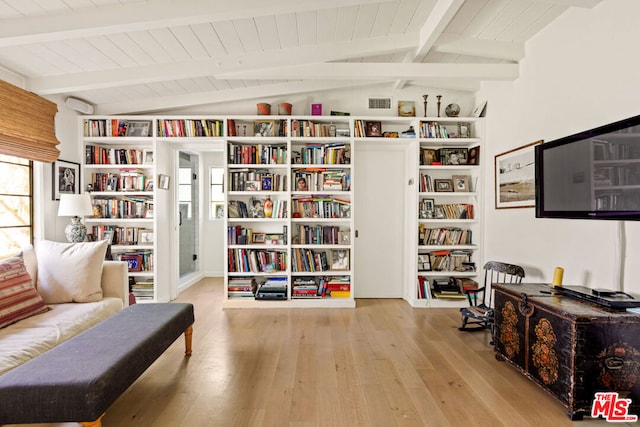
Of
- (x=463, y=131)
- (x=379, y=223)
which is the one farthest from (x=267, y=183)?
(x=463, y=131)

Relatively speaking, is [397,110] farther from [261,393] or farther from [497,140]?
[261,393]

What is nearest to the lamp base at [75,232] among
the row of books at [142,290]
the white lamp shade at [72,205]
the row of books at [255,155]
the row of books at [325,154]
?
the white lamp shade at [72,205]

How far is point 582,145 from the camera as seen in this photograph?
85.1 inches

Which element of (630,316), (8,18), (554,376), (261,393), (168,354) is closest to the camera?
(630,316)

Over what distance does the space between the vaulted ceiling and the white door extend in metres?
1.19

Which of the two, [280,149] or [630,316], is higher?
[280,149]

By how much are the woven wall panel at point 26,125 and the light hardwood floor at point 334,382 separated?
7.35 feet

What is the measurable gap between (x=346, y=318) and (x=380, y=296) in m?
0.97

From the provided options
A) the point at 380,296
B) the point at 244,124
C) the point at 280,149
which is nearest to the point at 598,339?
the point at 380,296

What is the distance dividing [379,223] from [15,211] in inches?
156

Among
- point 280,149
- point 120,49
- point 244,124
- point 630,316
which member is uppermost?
point 120,49

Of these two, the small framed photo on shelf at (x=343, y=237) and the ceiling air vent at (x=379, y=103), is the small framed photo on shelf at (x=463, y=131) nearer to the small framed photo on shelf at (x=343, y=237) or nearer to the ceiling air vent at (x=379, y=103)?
the ceiling air vent at (x=379, y=103)

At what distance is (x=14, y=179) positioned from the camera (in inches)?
120

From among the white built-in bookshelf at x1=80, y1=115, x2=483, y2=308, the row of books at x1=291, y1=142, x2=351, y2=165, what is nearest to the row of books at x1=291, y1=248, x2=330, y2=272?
the white built-in bookshelf at x1=80, y1=115, x2=483, y2=308
